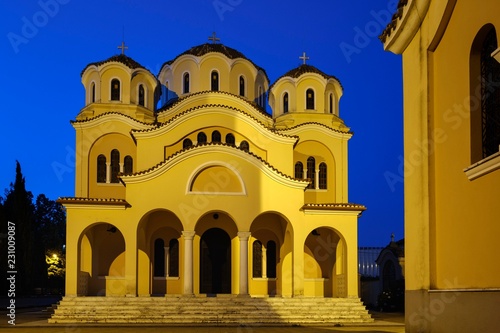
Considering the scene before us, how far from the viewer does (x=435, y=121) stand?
8.50m

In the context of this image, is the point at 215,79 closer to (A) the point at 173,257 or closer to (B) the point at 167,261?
(A) the point at 173,257

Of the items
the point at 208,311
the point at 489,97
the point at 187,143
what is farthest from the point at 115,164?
the point at 489,97

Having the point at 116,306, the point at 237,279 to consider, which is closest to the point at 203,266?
the point at 237,279

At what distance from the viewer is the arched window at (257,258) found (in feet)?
84.1

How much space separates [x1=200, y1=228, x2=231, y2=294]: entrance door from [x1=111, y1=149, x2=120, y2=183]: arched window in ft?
14.4

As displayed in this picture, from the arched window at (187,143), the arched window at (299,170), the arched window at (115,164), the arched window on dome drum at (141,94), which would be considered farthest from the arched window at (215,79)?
the arched window at (115,164)

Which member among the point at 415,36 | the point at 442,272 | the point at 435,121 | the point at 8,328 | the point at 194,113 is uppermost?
the point at 194,113

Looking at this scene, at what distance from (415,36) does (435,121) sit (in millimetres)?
1360

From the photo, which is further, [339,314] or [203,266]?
[203,266]

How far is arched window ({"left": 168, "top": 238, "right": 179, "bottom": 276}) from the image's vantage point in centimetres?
2538

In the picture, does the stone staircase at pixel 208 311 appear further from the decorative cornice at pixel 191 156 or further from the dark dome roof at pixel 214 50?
the dark dome roof at pixel 214 50

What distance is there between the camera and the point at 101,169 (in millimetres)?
26453

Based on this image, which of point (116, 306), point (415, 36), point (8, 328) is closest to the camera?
point (415, 36)

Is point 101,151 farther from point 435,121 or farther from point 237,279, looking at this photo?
point 435,121
